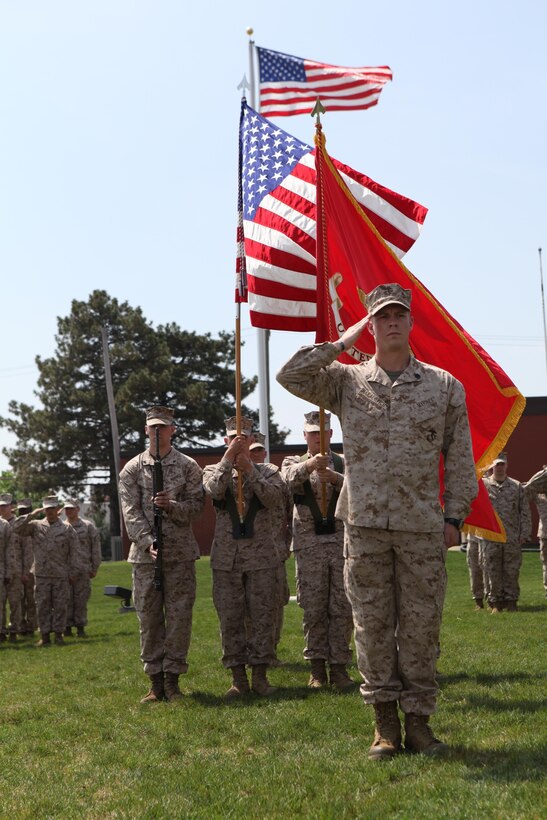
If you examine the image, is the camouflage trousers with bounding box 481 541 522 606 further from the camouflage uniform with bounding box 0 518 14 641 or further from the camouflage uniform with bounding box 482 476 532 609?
the camouflage uniform with bounding box 0 518 14 641

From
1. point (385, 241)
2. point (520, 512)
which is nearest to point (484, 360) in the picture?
point (385, 241)

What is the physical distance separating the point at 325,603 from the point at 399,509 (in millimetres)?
3201

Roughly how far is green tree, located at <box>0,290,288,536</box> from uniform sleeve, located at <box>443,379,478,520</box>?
47636mm

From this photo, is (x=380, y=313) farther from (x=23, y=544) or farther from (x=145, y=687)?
(x=23, y=544)

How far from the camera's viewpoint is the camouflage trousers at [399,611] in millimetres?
5652

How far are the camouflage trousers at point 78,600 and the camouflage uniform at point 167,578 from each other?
8.11 m

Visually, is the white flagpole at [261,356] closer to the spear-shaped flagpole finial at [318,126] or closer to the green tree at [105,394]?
the spear-shaped flagpole finial at [318,126]

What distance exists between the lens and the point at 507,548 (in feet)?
50.3

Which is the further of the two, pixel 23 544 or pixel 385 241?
pixel 23 544

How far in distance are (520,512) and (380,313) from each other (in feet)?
35.9

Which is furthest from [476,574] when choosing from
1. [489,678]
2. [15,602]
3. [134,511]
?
[134,511]

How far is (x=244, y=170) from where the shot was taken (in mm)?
9961

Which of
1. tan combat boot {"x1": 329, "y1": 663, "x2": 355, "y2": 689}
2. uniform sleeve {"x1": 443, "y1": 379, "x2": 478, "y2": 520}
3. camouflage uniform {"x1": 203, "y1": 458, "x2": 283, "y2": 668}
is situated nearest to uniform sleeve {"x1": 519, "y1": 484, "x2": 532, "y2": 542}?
tan combat boot {"x1": 329, "y1": 663, "x2": 355, "y2": 689}

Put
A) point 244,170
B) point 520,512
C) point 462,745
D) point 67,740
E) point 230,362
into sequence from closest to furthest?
1. point 462,745
2. point 67,740
3. point 244,170
4. point 520,512
5. point 230,362
